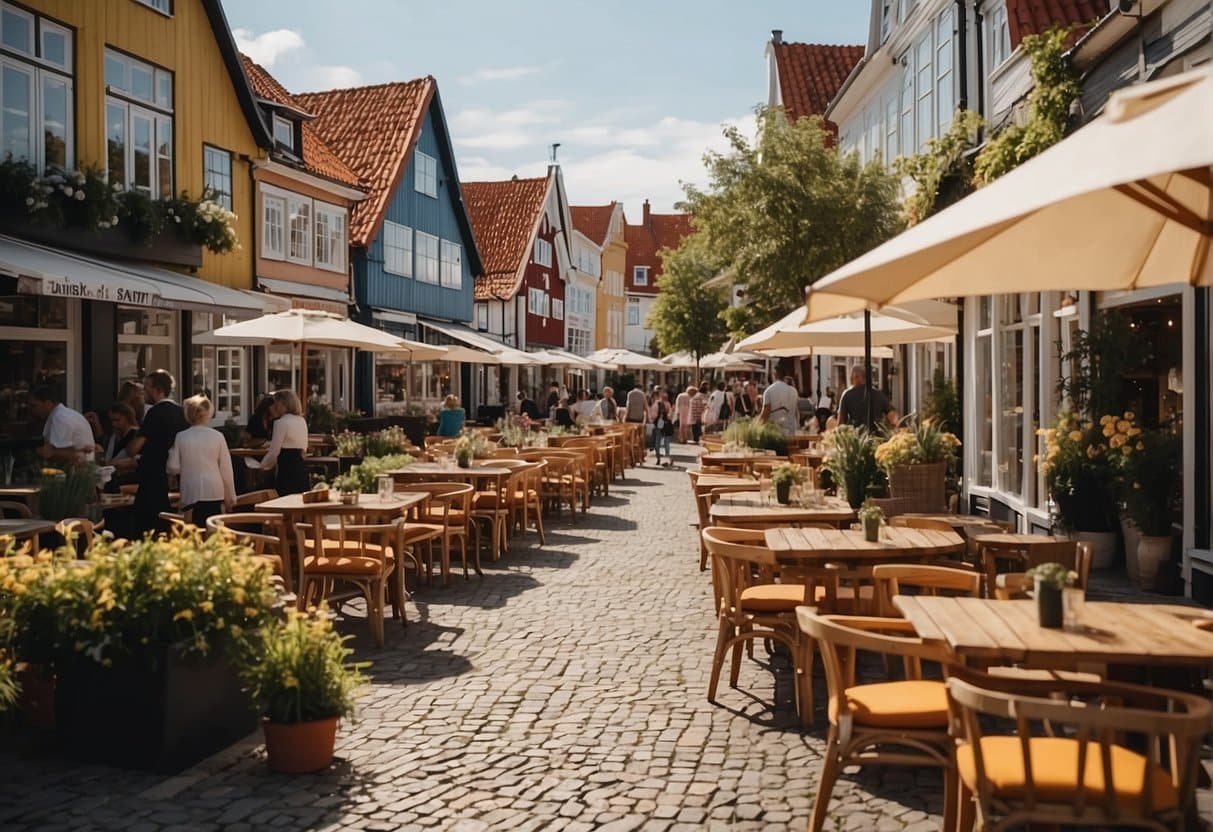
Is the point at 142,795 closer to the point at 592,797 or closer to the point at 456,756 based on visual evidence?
the point at 456,756

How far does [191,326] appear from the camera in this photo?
20.2 meters

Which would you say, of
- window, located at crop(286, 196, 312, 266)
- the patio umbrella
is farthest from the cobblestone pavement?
window, located at crop(286, 196, 312, 266)

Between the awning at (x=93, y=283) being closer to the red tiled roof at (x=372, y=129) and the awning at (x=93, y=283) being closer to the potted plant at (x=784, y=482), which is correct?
the potted plant at (x=784, y=482)

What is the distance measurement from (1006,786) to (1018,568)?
5176mm

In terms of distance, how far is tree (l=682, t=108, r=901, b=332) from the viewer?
21.0 m

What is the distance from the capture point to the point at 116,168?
17422mm

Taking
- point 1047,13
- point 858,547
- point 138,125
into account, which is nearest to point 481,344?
point 138,125

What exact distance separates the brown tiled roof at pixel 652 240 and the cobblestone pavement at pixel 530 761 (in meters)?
75.0

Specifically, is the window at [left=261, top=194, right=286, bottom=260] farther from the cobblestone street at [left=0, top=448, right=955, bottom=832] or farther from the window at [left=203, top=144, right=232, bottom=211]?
the cobblestone street at [left=0, top=448, right=955, bottom=832]

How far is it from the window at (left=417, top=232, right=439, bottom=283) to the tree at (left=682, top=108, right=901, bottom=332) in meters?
12.2

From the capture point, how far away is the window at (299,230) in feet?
79.6

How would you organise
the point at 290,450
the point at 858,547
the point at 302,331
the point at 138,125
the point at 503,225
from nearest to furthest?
the point at 858,547, the point at 290,450, the point at 302,331, the point at 138,125, the point at 503,225

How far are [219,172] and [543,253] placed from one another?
1091 inches

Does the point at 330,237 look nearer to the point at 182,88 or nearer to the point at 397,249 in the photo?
the point at 397,249
